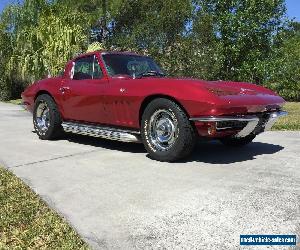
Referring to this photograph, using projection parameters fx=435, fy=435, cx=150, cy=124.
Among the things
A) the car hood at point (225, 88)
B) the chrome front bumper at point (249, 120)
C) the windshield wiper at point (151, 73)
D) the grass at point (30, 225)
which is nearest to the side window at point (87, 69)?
the windshield wiper at point (151, 73)

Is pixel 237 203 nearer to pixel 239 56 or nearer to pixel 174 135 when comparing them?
pixel 174 135

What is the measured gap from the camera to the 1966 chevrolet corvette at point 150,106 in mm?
4953

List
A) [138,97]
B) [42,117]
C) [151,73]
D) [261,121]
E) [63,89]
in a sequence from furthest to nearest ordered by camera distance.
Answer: [42,117] < [63,89] < [151,73] < [138,97] < [261,121]

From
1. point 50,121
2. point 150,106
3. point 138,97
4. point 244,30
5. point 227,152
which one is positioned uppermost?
point 244,30

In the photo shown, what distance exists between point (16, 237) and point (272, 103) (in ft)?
12.0

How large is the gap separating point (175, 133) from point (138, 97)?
70cm

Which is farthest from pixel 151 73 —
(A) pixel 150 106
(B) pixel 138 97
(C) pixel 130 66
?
(A) pixel 150 106

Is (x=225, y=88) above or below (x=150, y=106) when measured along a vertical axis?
above

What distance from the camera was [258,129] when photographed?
5.41 m

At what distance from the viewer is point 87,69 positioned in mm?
6605

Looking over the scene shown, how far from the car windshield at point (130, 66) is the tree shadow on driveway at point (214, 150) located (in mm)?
1102

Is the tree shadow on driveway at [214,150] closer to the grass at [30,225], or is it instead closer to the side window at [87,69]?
the side window at [87,69]

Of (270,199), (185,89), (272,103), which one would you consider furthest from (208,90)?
(270,199)

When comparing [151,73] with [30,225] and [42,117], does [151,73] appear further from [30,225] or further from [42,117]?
[30,225]
